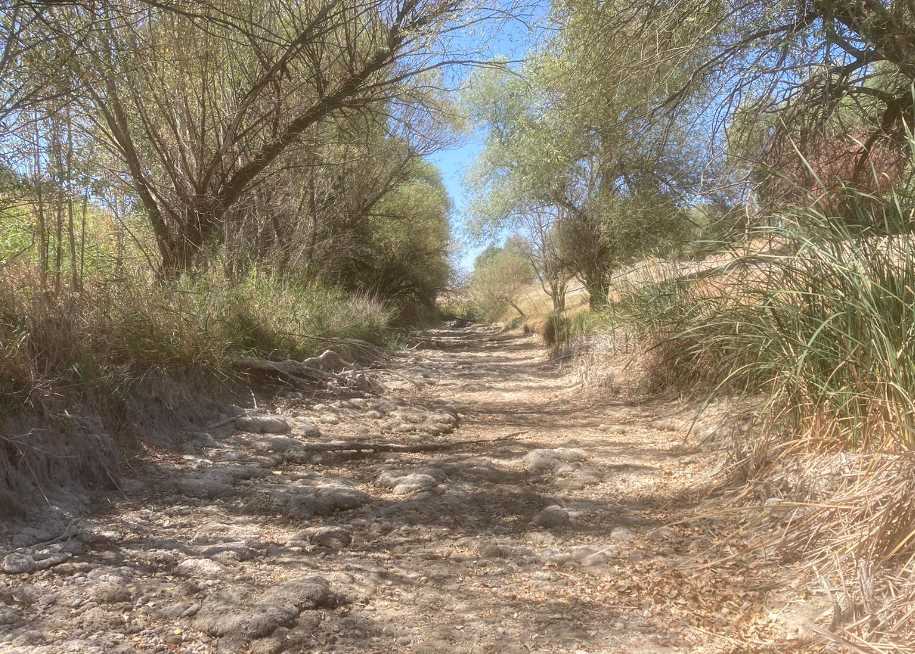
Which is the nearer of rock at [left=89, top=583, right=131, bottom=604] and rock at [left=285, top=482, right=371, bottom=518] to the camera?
rock at [left=89, top=583, right=131, bottom=604]

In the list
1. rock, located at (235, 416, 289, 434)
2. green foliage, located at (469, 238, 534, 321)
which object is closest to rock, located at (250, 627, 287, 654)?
rock, located at (235, 416, 289, 434)

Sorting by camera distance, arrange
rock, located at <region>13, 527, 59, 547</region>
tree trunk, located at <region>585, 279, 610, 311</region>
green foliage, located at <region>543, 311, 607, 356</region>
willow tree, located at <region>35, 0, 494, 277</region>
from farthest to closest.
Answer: tree trunk, located at <region>585, 279, 610, 311</region>
green foliage, located at <region>543, 311, 607, 356</region>
willow tree, located at <region>35, 0, 494, 277</region>
rock, located at <region>13, 527, 59, 547</region>

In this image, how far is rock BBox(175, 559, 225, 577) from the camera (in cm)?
223

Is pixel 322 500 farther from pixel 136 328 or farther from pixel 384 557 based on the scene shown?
pixel 136 328

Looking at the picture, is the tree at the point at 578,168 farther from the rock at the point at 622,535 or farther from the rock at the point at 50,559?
the rock at the point at 50,559

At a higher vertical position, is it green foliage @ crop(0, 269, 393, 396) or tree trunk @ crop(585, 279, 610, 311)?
tree trunk @ crop(585, 279, 610, 311)

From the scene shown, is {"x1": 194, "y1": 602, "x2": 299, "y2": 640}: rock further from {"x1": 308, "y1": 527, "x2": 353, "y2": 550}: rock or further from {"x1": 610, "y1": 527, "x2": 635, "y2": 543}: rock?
{"x1": 610, "y1": 527, "x2": 635, "y2": 543}: rock

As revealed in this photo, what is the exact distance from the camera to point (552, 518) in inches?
119

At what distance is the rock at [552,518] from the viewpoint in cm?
298

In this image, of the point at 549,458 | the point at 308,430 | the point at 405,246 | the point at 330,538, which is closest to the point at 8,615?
the point at 330,538

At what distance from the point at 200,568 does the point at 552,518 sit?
64.0 inches

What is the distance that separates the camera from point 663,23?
5.26 metres

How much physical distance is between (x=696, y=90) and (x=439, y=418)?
4.14 meters

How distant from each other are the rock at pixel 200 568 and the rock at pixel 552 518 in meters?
1.49
